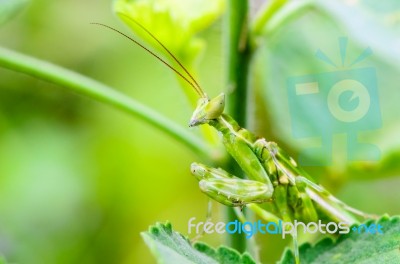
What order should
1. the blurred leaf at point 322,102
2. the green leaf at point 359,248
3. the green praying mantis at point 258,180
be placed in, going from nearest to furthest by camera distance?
1. the green leaf at point 359,248
2. the green praying mantis at point 258,180
3. the blurred leaf at point 322,102

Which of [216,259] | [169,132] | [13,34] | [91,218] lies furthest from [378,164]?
[13,34]

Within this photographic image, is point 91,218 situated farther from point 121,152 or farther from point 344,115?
point 344,115

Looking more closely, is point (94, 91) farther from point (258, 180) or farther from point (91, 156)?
point (91, 156)

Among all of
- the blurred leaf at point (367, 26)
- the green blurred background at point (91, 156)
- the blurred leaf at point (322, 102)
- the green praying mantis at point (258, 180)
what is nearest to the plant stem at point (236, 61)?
the green praying mantis at point (258, 180)

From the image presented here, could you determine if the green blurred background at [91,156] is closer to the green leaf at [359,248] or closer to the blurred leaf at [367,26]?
the blurred leaf at [367,26]

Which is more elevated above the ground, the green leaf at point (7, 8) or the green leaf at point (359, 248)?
the green leaf at point (7, 8)

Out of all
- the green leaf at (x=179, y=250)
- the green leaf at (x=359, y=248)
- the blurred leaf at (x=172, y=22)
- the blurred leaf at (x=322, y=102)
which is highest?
the blurred leaf at (x=172, y=22)

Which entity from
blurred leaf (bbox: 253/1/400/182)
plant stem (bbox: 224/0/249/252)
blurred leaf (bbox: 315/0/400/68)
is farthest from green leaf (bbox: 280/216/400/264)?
blurred leaf (bbox: 253/1/400/182)

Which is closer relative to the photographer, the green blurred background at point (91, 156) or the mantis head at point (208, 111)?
the mantis head at point (208, 111)
